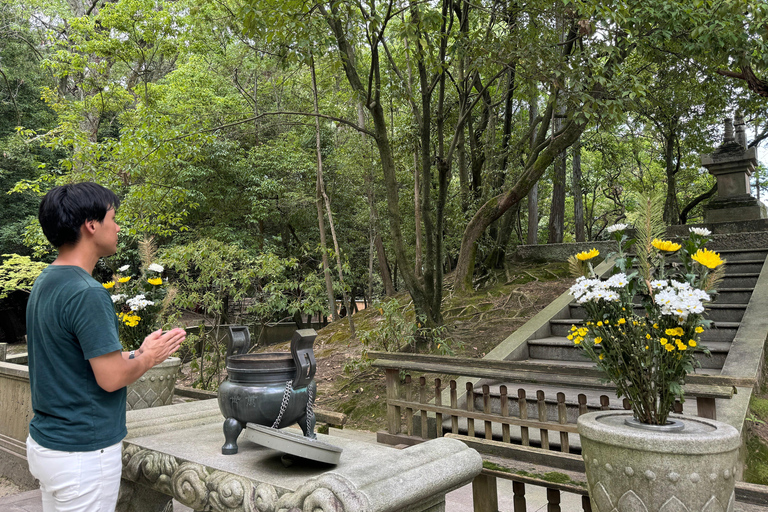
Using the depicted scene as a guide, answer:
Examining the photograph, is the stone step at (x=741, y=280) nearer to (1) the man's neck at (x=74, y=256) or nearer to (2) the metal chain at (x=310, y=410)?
(2) the metal chain at (x=310, y=410)

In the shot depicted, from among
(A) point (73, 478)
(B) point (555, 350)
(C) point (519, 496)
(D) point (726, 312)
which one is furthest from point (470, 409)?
(D) point (726, 312)

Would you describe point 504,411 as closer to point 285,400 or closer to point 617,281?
point 617,281

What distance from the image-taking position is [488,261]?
9625 millimetres

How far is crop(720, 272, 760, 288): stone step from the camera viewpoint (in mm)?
6715

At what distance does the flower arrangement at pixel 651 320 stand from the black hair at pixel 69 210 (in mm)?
1908

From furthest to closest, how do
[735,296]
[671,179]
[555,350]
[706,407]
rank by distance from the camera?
[671,179] < [735,296] < [555,350] < [706,407]

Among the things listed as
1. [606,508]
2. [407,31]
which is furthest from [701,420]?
[407,31]

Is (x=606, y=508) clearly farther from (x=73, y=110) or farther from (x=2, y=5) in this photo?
(x=2, y=5)

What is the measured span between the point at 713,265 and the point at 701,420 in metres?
0.70

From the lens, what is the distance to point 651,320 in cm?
234

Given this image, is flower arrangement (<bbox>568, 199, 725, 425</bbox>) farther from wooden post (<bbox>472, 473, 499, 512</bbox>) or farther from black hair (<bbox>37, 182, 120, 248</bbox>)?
black hair (<bbox>37, 182, 120, 248</bbox>)

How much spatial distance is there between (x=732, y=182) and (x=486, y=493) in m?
9.31

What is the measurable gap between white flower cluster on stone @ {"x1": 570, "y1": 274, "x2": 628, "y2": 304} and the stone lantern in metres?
8.45

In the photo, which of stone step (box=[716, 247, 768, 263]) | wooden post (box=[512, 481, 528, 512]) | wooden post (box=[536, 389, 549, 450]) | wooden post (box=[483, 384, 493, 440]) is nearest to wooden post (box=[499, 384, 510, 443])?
wooden post (box=[483, 384, 493, 440])
